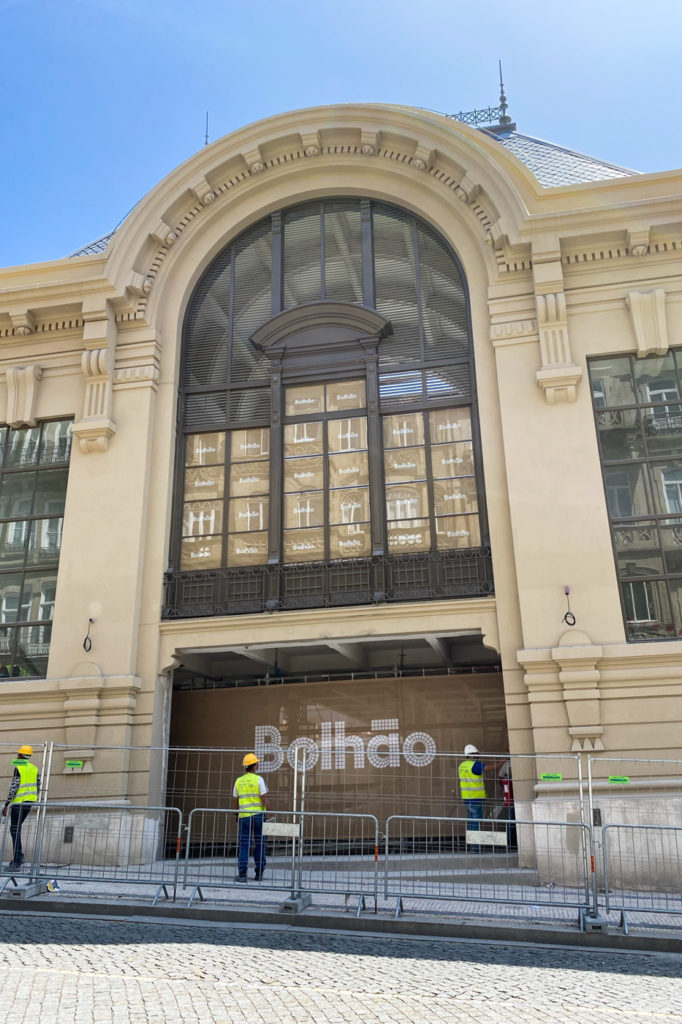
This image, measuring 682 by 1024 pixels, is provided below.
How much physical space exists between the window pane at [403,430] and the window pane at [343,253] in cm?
274

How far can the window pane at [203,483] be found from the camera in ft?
51.6

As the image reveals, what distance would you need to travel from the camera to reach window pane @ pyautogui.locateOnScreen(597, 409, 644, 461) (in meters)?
14.1

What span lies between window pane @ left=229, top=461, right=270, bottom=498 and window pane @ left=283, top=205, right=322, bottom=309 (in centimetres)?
334

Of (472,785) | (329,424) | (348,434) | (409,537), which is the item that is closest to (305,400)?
(329,424)

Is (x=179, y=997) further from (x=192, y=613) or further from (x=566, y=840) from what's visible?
(x=192, y=613)

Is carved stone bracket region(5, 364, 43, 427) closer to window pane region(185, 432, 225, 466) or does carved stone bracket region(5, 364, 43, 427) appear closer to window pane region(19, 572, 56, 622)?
window pane region(19, 572, 56, 622)

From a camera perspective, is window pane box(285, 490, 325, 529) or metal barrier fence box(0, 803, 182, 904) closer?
metal barrier fence box(0, 803, 182, 904)

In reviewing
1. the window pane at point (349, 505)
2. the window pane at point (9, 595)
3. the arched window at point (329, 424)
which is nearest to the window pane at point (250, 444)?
the arched window at point (329, 424)

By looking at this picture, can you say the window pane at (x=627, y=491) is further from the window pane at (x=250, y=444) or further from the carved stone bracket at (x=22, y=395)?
the carved stone bracket at (x=22, y=395)

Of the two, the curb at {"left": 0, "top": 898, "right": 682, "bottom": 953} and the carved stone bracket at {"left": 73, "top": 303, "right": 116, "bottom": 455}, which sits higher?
the carved stone bracket at {"left": 73, "top": 303, "right": 116, "bottom": 455}

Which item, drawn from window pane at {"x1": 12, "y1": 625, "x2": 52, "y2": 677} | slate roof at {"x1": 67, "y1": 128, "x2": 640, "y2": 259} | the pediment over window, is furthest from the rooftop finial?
window pane at {"x1": 12, "y1": 625, "x2": 52, "y2": 677}

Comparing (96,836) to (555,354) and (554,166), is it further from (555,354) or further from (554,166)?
(554,166)

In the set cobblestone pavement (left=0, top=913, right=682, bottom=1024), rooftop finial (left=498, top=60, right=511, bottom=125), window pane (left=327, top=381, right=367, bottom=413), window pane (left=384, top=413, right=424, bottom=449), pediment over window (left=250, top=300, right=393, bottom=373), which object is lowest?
cobblestone pavement (left=0, top=913, right=682, bottom=1024)

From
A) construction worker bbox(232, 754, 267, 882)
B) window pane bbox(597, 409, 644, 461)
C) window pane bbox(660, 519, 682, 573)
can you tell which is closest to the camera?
construction worker bbox(232, 754, 267, 882)
